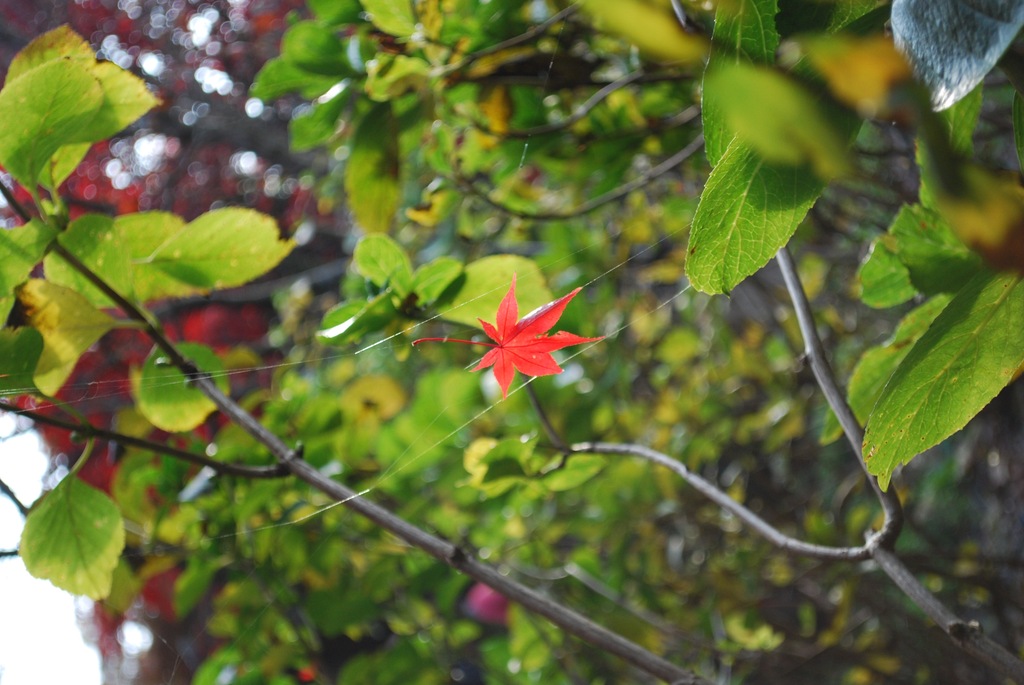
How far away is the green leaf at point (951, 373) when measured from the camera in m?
0.32

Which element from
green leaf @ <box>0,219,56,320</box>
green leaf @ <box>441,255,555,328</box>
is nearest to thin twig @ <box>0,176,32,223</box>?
green leaf @ <box>0,219,56,320</box>

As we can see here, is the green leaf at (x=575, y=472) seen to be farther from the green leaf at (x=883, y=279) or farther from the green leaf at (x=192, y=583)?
the green leaf at (x=192, y=583)

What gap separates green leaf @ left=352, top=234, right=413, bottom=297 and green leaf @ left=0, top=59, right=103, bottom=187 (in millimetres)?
157

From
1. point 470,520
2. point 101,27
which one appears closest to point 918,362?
point 470,520

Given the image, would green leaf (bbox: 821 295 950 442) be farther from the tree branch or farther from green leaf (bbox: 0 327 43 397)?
green leaf (bbox: 0 327 43 397)

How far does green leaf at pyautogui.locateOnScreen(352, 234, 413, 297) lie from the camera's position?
49 centimetres

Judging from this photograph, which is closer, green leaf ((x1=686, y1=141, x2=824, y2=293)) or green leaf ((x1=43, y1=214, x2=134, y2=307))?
green leaf ((x1=686, y1=141, x2=824, y2=293))

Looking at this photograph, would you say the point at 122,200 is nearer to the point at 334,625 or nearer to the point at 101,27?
the point at 101,27

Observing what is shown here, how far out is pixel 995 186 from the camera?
164 millimetres

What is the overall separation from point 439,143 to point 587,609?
59 cm

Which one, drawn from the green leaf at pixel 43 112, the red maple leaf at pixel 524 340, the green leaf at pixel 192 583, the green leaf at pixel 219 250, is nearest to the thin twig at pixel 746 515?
the red maple leaf at pixel 524 340

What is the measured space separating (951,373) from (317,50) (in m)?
0.53

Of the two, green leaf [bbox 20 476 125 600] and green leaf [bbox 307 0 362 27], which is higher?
green leaf [bbox 307 0 362 27]

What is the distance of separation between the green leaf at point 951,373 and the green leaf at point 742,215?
7cm
